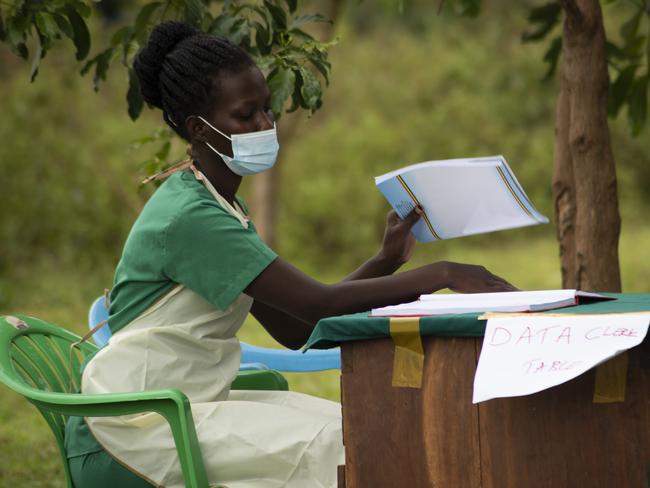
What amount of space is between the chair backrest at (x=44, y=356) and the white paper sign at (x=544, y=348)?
39.8 inches

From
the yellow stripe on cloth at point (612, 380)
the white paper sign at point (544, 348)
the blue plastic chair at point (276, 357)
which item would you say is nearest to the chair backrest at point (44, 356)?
the blue plastic chair at point (276, 357)

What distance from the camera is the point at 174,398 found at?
2.13 m

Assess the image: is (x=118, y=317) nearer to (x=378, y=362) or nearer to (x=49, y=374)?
(x=49, y=374)

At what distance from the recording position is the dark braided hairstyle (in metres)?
2.49

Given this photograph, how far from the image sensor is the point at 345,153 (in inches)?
480

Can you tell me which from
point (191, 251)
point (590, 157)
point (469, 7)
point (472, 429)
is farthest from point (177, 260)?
point (469, 7)

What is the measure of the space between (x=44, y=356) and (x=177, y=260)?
56cm

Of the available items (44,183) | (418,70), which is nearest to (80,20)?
(44,183)

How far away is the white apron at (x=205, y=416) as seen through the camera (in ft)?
7.34

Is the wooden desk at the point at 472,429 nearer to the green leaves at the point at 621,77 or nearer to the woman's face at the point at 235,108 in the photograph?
the woman's face at the point at 235,108

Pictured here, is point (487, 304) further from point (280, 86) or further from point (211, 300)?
point (280, 86)

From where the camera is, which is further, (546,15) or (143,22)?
(546,15)

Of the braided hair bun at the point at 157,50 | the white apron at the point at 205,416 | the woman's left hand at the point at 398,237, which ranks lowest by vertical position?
the white apron at the point at 205,416

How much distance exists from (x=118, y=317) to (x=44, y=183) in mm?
7900
